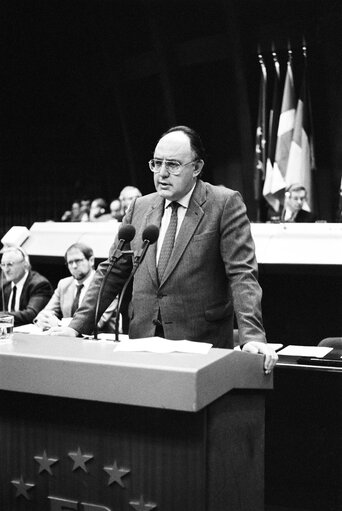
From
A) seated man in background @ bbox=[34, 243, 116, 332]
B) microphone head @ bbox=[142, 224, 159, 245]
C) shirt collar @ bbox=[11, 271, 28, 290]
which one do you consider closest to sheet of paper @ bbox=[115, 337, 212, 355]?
microphone head @ bbox=[142, 224, 159, 245]

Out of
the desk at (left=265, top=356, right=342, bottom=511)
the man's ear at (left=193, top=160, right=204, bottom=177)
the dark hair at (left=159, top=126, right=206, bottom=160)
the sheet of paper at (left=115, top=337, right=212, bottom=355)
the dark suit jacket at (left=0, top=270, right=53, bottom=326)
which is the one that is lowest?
the desk at (left=265, top=356, right=342, bottom=511)

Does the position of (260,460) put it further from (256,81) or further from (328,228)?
(256,81)

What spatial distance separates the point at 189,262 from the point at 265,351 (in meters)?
0.44

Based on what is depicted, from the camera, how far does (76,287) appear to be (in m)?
4.52

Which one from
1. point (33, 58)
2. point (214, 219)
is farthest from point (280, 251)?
point (33, 58)

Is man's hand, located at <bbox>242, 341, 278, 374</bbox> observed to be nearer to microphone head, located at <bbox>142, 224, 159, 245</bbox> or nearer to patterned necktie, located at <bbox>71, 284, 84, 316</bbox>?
microphone head, located at <bbox>142, 224, 159, 245</bbox>

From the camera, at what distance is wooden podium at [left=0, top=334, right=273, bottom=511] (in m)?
1.47

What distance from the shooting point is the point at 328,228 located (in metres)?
4.26

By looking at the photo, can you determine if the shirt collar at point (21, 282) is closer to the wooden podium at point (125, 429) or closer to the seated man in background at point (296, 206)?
the seated man in background at point (296, 206)

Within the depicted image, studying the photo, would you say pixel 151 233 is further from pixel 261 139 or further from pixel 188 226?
pixel 261 139

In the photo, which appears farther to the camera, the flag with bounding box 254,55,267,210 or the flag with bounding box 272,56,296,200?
the flag with bounding box 254,55,267,210

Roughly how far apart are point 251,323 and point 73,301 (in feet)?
8.83

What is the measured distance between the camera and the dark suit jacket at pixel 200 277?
6.93 ft

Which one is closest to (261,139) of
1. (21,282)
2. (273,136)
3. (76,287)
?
(273,136)
